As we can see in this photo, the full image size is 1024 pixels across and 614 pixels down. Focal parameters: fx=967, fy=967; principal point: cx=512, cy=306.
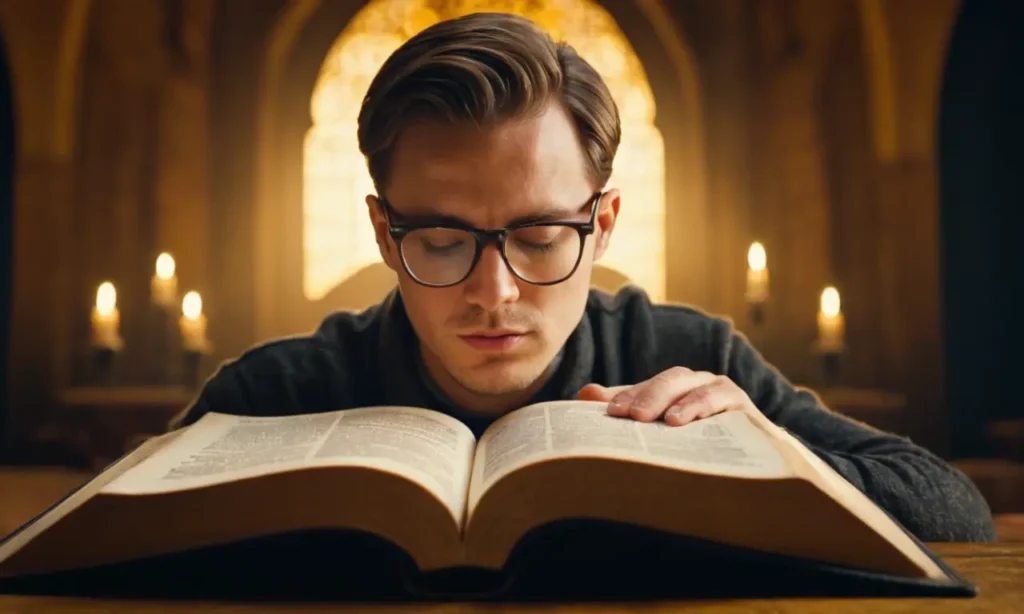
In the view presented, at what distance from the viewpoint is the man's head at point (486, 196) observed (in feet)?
3.62

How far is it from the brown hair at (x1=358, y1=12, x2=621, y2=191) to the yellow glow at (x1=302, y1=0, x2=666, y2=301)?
3114 mm

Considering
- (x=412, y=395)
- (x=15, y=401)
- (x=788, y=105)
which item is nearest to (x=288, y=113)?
(x=15, y=401)

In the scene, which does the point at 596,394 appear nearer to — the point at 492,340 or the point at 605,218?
the point at 492,340

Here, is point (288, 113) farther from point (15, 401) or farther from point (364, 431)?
point (364, 431)

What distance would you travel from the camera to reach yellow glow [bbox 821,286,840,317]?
120 inches

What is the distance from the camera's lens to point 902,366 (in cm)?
372

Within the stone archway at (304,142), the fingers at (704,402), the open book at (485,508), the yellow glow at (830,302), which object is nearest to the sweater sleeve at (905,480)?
the fingers at (704,402)

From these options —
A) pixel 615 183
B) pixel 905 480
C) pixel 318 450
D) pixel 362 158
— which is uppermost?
pixel 362 158

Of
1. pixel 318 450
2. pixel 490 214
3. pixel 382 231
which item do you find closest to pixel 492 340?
pixel 490 214

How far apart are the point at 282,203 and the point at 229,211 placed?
0.77 feet

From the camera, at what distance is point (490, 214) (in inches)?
43.3

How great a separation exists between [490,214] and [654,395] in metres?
0.29

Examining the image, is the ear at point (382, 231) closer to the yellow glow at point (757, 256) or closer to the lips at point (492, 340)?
the lips at point (492, 340)

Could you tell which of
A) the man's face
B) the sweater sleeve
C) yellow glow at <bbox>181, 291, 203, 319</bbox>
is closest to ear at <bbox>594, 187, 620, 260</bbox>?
the man's face
